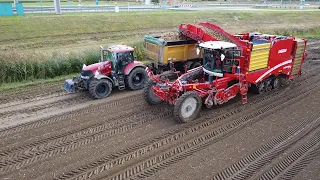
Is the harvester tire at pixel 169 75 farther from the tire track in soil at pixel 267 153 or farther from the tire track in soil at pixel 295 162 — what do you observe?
the tire track in soil at pixel 295 162

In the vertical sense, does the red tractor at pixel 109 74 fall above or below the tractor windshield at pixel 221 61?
below

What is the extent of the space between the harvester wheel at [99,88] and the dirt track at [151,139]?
288mm

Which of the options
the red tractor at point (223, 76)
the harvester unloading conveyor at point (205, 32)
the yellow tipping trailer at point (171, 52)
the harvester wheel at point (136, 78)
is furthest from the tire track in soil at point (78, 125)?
the harvester unloading conveyor at point (205, 32)

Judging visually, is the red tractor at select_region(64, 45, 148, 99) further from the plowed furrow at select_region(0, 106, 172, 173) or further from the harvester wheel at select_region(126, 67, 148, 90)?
the plowed furrow at select_region(0, 106, 172, 173)

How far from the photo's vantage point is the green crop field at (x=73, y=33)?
13.1 m

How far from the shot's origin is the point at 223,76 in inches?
383

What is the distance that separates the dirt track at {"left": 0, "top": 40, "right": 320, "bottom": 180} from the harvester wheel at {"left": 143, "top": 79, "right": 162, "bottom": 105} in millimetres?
253

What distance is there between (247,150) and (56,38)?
18.1 meters

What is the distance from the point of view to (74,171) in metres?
6.50

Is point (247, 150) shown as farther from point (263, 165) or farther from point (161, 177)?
point (161, 177)

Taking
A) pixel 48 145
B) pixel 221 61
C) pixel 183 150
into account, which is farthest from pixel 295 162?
pixel 48 145

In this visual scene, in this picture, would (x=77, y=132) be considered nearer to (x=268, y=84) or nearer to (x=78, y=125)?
(x=78, y=125)

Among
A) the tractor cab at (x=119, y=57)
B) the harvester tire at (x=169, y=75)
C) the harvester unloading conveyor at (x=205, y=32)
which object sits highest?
the harvester unloading conveyor at (x=205, y=32)

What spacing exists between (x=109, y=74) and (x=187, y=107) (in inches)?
162
